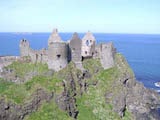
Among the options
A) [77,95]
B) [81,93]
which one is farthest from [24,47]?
[81,93]

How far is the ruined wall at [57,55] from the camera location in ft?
224

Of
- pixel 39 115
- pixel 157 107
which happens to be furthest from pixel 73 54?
pixel 157 107

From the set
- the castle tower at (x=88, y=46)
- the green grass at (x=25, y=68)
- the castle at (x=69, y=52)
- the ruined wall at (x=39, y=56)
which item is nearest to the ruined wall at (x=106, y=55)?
the castle at (x=69, y=52)

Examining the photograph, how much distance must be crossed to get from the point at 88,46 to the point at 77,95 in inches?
435

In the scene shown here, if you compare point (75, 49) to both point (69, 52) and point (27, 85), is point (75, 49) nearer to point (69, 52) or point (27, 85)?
point (69, 52)

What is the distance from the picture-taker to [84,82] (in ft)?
239

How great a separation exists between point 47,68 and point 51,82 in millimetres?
4354

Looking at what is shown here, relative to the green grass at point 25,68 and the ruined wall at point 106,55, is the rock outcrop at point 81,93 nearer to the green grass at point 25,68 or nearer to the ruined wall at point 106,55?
the green grass at point 25,68

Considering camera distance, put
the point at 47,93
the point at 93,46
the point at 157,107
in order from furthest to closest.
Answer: the point at 157,107
the point at 93,46
the point at 47,93

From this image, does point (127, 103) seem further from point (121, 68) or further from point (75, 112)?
point (75, 112)

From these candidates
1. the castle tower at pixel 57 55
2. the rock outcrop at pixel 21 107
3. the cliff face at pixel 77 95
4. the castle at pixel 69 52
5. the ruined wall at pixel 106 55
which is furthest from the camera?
the ruined wall at pixel 106 55

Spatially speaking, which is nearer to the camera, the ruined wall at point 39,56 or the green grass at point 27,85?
the green grass at point 27,85

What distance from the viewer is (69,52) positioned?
2778 inches

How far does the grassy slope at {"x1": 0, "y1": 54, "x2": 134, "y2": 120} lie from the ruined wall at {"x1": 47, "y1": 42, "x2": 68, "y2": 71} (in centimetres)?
133
